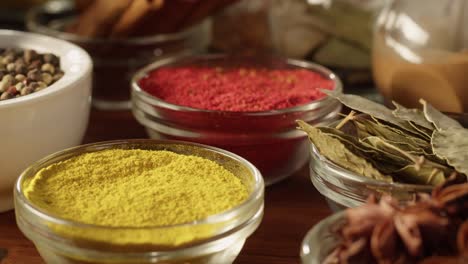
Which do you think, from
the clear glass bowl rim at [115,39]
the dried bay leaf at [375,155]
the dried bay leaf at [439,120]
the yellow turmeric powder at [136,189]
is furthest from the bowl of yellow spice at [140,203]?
the clear glass bowl rim at [115,39]

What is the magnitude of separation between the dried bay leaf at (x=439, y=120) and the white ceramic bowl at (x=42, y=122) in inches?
14.7

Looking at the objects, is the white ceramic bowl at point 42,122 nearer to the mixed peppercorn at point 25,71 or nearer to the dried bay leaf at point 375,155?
the mixed peppercorn at point 25,71

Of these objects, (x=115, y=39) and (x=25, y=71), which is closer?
(x=25, y=71)

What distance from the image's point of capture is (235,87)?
998 millimetres

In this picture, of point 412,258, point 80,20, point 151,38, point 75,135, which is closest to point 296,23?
point 151,38

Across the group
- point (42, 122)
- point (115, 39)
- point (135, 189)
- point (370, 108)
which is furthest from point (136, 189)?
point (115, 39)

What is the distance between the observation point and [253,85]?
1011 mm

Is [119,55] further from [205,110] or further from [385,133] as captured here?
[385,133]

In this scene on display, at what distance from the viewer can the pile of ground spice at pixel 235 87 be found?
0.95 meters

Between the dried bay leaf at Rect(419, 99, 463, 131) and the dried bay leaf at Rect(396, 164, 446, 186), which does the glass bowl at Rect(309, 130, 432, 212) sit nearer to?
the dried bay leaf at Rect(396, 164, 446, 186)

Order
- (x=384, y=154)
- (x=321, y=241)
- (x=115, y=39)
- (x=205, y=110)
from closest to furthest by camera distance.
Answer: (x=321, y=241)
(x=384, y=154)
(x=205, y=110)
(x=115, y=39)

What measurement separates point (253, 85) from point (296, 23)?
23cm

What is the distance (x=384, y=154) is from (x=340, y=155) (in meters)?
0.04

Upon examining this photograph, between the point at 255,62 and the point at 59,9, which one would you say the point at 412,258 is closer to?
the point at 255,62
